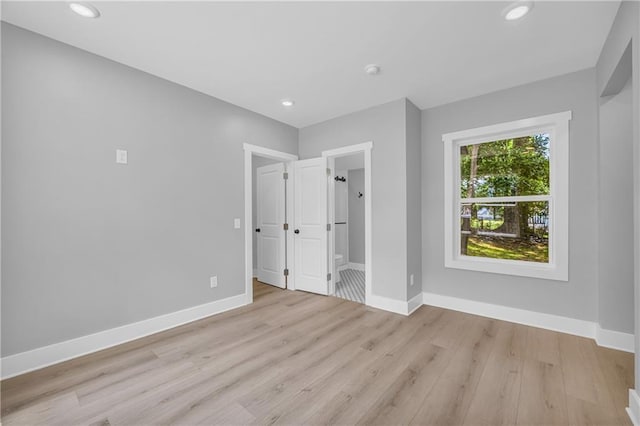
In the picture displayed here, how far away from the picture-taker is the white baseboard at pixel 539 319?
2.34 m

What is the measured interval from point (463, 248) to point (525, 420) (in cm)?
213

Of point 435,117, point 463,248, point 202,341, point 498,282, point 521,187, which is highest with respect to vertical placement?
point 435,117

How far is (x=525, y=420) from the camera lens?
1551mm

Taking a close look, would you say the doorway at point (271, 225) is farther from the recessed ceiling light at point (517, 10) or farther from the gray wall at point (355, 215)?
the recessed ceiling light at point (517, 10)

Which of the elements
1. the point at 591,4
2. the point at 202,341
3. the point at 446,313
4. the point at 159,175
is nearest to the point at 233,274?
the point at 202,341

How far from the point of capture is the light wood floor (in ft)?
5.26

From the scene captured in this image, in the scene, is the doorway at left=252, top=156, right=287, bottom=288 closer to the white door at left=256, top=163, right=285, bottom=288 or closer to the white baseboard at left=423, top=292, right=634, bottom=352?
the white door at left=256, top=163, right=285, bottom=288

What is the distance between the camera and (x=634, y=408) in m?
1.51

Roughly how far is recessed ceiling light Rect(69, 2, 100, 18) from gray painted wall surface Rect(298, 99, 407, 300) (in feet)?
8.96

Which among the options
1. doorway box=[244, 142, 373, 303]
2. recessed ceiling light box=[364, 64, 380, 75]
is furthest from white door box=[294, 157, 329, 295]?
recessed ceiling light box=[364, 64, 380, 75]

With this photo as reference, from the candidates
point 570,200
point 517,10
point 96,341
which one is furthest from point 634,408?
point 96,341

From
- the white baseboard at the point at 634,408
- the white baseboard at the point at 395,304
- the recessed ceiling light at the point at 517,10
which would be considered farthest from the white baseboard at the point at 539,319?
the recessed ceiling light at the point at 517,10

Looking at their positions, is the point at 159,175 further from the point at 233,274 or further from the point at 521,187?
the point at 521,187

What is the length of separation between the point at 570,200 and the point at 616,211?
0.37 metres
